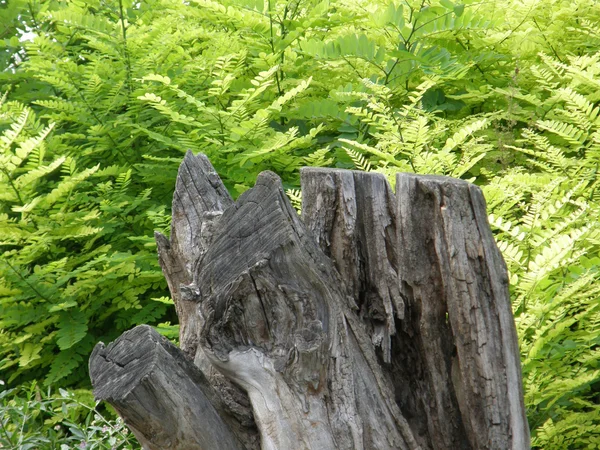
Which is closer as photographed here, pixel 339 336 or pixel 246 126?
pixel 339 336

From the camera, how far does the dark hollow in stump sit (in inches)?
62.4

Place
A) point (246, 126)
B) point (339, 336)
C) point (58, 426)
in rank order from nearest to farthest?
point (339, 336) → point (58, 426) → point (246, 126)

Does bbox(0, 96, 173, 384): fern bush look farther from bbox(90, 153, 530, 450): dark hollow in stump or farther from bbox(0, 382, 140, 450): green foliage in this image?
bbox(90, 153, 530, 450): dark hollow in stump

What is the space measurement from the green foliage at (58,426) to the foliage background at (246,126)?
17cm

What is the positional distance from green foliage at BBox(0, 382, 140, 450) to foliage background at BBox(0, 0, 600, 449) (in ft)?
0.56

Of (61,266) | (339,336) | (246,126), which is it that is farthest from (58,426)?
(339,336)

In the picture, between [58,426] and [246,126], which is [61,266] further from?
[246,126]

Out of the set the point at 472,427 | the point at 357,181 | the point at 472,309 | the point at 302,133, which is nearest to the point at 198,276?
the point at 357,181

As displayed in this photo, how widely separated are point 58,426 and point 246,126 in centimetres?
173

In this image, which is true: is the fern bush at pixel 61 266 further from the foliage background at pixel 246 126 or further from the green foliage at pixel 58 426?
the green foliage at pixel 58 426

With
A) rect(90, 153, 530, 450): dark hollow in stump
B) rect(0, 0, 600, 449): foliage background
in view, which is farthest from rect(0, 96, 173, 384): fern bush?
rect(90, 153, 530, 450): dark hollow in stump

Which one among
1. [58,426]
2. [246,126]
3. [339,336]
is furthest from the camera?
[246,126]

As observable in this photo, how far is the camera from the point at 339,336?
1.65m

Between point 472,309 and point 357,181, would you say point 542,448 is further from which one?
point 357,181
